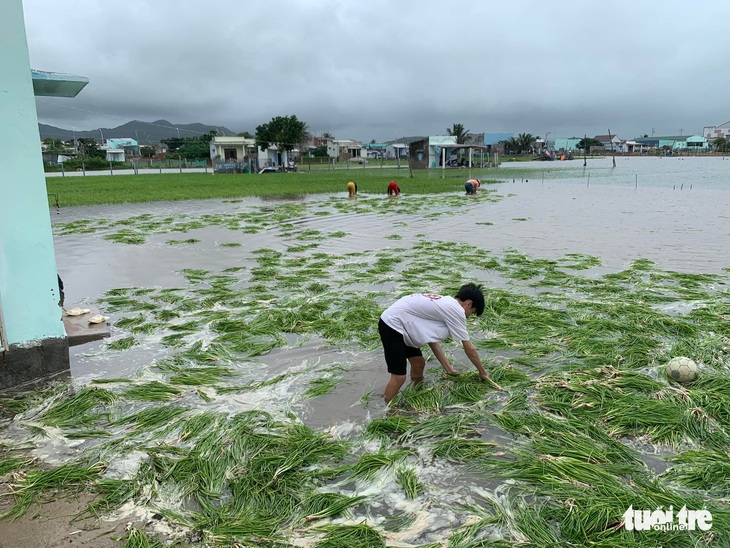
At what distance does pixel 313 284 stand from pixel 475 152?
215 feet

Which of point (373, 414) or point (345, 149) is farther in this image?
point (345, 149)

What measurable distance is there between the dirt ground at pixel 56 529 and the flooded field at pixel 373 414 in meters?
0.10

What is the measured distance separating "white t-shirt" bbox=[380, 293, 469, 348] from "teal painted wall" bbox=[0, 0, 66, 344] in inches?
133

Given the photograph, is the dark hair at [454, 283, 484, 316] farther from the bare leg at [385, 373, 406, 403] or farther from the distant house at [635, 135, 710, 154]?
the distant house at [635, 135, 710, 154]

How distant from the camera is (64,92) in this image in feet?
19.6

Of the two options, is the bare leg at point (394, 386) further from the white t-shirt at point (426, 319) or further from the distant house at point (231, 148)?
the distant house at point (231, 148)

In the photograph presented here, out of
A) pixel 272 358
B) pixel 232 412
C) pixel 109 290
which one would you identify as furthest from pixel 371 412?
pixel 109 290

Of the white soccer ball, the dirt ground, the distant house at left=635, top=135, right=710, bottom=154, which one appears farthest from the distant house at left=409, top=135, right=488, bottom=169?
the distant house at left=635, top=135, right=710, bottom=154

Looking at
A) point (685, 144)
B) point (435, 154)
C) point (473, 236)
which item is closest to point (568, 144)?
point (685, 144)

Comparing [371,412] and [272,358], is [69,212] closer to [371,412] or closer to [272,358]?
[272,358]

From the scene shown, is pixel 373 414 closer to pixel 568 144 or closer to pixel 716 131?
pixel 568 144

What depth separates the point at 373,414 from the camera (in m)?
4.14

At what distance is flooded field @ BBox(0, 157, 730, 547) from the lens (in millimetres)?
2879

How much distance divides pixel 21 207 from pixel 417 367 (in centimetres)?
397
